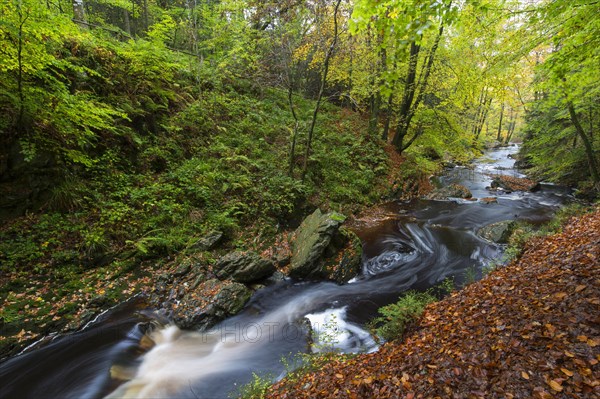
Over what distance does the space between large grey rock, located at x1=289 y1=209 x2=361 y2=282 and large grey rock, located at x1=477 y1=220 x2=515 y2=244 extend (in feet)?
14.7

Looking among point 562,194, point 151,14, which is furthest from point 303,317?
point 151,14

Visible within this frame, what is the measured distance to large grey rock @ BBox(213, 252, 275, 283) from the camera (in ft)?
24.1

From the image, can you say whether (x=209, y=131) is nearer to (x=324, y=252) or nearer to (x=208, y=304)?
(x=324, y=252)

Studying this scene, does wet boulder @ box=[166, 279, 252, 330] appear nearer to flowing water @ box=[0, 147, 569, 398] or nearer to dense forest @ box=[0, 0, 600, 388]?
flowing water @ box=[0, 147, 569, 398]

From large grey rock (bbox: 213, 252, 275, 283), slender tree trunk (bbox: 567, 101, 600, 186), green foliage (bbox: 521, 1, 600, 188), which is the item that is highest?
green foliage (bbox: 521, 1, 600, 188)

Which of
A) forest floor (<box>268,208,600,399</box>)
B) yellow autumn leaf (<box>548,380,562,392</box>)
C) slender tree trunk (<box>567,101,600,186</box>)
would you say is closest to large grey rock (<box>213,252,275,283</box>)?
forest floor (<box>268,208,600,399</box>)

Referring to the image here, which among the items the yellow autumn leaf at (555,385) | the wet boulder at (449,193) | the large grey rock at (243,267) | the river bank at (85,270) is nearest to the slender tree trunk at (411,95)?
the wet boulder at (449,193)

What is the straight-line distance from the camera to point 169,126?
10.6 metres

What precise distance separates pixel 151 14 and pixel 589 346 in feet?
83.2

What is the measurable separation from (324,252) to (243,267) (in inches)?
92.4

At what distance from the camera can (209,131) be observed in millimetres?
11914

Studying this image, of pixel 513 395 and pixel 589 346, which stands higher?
pixel 589 346

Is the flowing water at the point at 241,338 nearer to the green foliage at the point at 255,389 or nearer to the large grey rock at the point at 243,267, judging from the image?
the green foliage at the point at 255,389

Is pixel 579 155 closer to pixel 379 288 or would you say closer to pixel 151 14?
pixel 379 288
